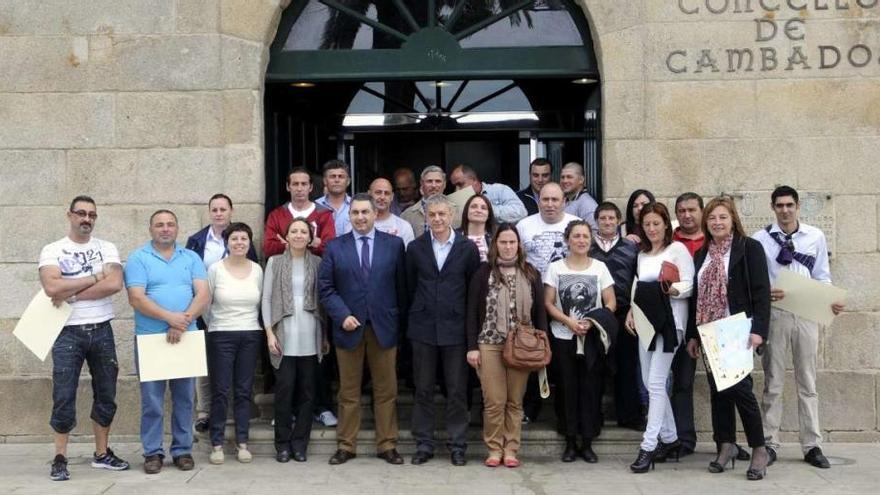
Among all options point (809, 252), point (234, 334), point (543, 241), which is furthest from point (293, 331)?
point (809, 252)

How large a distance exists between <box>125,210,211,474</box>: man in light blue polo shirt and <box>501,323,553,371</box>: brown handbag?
7.22ft

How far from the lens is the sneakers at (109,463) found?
838cm

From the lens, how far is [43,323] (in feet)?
26.3

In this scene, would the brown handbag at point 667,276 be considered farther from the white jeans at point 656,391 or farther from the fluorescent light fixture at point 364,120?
the fluorescent light fixture at point 364,120

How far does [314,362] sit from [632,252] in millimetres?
2485

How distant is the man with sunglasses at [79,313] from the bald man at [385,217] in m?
2.07

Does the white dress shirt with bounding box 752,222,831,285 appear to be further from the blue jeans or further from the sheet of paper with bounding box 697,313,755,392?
the blue jeans

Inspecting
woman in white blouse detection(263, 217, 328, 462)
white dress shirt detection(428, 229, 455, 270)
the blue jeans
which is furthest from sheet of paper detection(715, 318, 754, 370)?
the blue jeans

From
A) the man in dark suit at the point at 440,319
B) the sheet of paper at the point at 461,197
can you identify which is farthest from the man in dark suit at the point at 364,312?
the sheet of paper at the point at 461,197

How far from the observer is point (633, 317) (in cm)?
822

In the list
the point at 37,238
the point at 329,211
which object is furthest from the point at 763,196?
the point at 37,238

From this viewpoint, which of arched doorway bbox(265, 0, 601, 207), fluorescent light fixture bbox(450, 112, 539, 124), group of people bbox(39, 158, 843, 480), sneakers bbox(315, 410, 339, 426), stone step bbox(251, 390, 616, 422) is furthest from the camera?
fluorescent light fixture bbox(450, 112, 539, 124)

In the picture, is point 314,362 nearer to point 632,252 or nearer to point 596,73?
point 632,252

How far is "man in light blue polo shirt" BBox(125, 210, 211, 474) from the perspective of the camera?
8.13 meters
